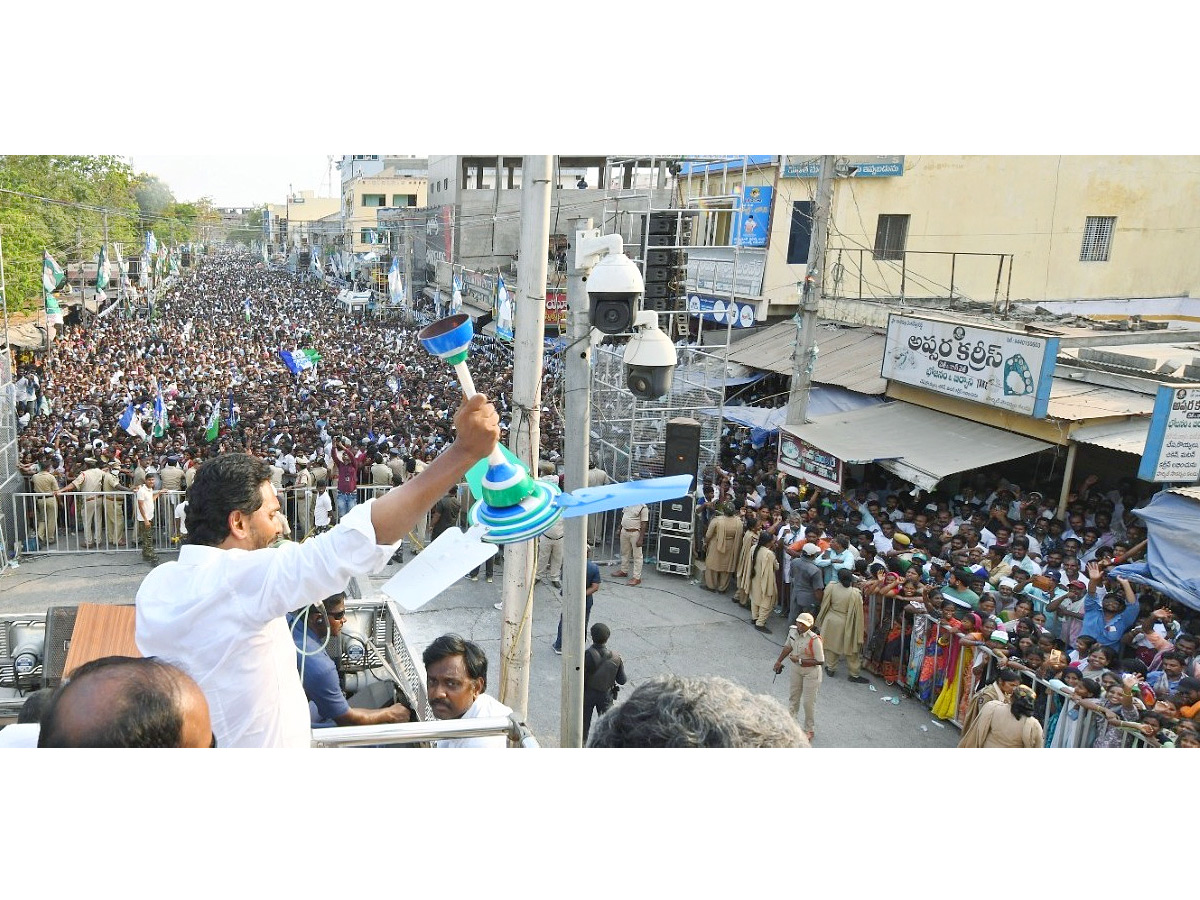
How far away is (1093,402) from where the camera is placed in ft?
34.7

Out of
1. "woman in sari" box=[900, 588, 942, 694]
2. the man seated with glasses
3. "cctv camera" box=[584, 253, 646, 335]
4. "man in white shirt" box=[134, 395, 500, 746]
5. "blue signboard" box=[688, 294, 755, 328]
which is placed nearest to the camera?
"man in white shirt" box=[134, 395, 500, 746]

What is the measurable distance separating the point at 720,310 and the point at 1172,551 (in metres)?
10.6

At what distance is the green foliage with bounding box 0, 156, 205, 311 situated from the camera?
19.9 meters

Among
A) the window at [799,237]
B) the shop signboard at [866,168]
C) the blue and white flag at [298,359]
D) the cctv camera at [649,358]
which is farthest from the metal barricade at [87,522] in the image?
the window at [799,237]

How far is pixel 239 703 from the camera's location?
7.08 feet

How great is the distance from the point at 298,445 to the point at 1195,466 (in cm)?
1084

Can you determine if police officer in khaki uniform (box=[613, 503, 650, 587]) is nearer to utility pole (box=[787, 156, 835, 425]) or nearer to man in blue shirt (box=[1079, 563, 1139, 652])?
utility pole (box=[787, 156, 835, 425])

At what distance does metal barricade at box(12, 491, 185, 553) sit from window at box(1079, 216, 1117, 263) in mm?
17180

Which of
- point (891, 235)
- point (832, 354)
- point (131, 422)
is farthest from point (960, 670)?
point (891, 235)

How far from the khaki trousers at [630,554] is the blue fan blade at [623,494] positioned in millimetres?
8066

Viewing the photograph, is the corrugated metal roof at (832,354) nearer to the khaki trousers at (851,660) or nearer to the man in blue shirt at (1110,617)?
the khaki trousers at (851,660)

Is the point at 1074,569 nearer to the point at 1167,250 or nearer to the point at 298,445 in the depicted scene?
the point at 298,445

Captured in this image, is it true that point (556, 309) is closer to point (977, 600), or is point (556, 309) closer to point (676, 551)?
point (676, 551)

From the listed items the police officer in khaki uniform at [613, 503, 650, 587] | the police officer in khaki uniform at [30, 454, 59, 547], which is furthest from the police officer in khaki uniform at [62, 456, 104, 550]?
the police officer in khaki uniform at [613, 503, 650, 587]
